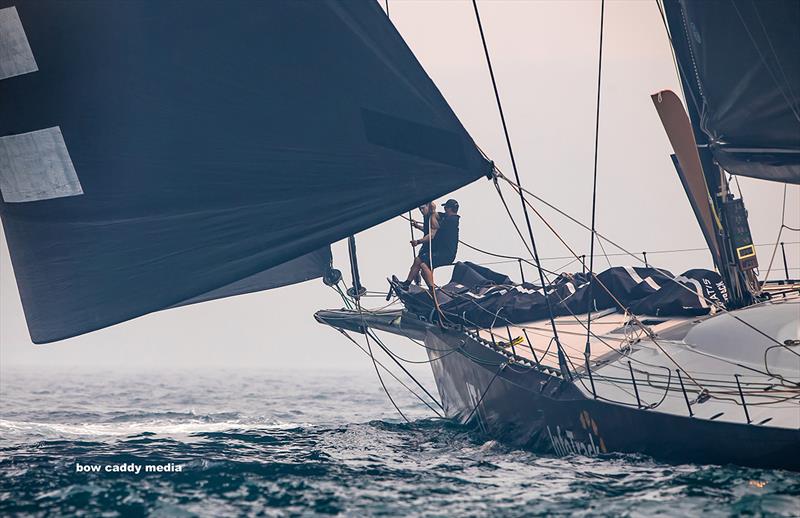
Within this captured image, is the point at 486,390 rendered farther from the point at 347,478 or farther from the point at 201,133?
the point at 201,133

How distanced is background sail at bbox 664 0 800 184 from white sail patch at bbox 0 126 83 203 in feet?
25.1

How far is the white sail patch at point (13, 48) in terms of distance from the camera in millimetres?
10039

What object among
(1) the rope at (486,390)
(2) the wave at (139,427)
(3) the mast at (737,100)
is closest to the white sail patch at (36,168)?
(2) the wave at (139,427)

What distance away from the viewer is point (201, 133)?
982 centimetres

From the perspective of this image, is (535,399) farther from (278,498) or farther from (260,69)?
(260,69)

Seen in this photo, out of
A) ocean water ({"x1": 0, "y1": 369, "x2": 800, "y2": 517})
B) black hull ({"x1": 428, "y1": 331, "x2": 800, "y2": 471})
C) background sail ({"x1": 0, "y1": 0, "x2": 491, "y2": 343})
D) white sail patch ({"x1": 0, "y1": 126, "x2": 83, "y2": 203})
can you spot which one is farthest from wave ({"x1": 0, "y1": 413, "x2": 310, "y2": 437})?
white sail patch ({"x1": 0, "y1": 126, "x2": 83, "y2": 203})

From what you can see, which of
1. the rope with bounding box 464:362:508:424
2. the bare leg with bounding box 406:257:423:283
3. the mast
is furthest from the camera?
the bare leg with bounding box 406:257:423:283

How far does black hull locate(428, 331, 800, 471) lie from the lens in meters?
7.73

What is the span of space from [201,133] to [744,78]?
6.37 meters

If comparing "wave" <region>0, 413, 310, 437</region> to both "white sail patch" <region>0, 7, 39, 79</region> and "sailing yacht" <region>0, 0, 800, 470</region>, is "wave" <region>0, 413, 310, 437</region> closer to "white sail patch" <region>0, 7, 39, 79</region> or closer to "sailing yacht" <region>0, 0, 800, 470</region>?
"sailing yacht" <region>0, 0, 800, 470</region>

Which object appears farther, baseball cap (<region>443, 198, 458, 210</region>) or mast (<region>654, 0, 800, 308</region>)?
baseball cap (<region>443, 198, 458, 210</region>)

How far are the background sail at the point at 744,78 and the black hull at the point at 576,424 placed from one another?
12.8 ft

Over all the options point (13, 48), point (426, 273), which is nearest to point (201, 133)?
point (13, 48)

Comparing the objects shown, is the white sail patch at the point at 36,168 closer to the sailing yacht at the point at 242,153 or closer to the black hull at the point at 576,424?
the sailing yacht at the point at 242,153
